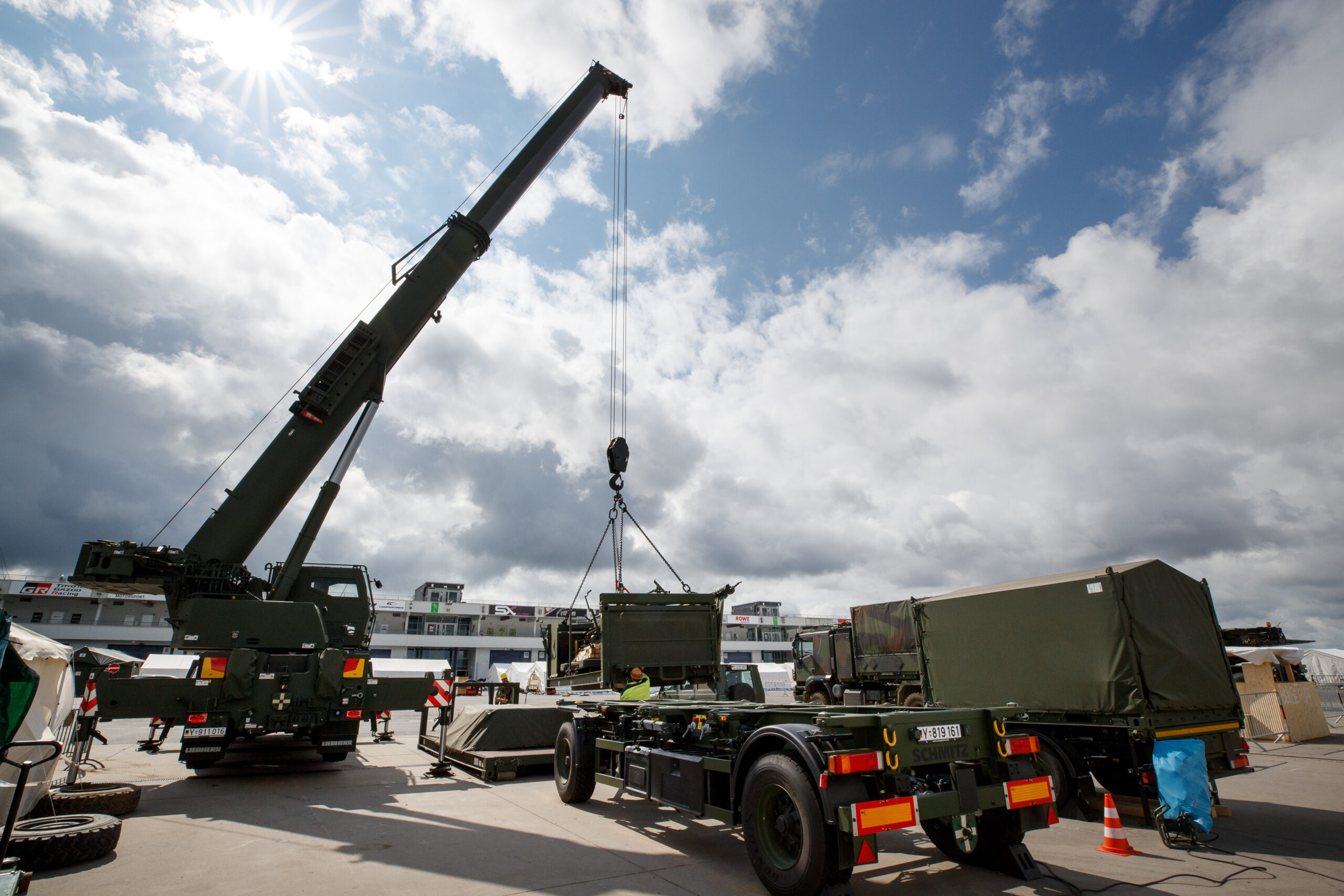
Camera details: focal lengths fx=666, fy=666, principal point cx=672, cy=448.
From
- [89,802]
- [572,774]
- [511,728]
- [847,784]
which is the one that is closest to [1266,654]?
[572,774]

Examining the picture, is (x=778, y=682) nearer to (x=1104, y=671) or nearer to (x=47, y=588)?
(x=1104, y=671)

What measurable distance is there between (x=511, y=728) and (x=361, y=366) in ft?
22.1

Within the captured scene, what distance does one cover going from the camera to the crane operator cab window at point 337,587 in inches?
458

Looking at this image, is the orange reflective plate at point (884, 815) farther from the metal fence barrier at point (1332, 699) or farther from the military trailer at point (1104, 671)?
the metal fence barrier at point (1332, 699)

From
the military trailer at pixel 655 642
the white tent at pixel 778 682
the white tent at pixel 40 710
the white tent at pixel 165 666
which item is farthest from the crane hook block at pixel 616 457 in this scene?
the white tent at pixel 778 682

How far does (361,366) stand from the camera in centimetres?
1184

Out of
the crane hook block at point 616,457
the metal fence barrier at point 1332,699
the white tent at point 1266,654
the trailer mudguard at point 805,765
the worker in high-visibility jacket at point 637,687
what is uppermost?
the crane hook block at point 616,457

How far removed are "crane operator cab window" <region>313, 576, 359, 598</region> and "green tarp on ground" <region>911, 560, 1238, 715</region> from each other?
9984mm

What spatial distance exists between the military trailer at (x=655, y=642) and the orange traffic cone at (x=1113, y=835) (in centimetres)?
583

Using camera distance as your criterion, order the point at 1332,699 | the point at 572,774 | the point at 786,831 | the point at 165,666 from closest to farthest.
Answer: the point at 786,831, the point at 572,774, the point at 165,666, the point at 1332,699

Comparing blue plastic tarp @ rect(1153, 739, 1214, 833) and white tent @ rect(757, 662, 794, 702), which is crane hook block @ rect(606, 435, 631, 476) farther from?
white tent @ rect(757, 662, 794, 702)

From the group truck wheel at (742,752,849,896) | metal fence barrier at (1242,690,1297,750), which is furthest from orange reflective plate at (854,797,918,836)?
metal fence barrier at (1242,690,1297,750)

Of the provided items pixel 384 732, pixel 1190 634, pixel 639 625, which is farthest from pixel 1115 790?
pixel 384 732

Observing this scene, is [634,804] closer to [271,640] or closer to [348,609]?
[271,640]
